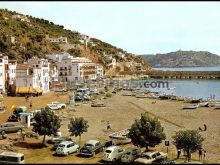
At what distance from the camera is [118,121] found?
50.0 metres

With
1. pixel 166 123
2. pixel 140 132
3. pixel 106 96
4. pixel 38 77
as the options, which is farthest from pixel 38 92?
pixel 140 132

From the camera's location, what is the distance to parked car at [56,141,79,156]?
102 ft

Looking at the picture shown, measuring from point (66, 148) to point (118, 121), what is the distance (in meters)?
19.3

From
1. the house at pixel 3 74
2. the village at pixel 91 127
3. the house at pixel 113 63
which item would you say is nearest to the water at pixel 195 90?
the village at pixel 91 127

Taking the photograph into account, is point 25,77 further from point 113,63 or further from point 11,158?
point 113,63

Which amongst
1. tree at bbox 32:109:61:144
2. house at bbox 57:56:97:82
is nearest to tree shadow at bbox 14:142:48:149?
tree at bbox 32:109:61:144

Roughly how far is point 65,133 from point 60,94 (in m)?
43.2

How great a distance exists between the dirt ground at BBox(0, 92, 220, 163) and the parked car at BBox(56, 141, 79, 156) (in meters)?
0.50

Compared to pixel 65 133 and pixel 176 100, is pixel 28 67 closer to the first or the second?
pixel 176 100

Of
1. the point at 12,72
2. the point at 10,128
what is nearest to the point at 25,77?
the point at 12,72

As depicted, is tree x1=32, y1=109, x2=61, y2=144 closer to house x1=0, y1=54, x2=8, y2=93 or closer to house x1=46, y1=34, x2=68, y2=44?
house x1=0, y1=54, x2=8, y2=93

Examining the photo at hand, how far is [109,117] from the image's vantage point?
53.3m

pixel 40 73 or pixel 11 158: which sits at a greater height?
pixel 40 73

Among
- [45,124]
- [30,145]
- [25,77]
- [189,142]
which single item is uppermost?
[25,77]
